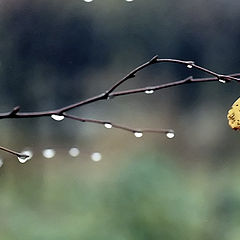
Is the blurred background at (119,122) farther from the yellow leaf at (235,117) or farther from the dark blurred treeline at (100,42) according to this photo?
the yellow leaf at (235,117)

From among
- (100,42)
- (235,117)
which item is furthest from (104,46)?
(235,117)

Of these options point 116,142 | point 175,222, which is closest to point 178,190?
point 175,222

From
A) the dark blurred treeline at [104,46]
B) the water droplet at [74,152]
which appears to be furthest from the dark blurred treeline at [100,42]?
the water droplet at [74,152]

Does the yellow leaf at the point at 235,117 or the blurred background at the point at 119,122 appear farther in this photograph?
the blurred background at the point at 119,122

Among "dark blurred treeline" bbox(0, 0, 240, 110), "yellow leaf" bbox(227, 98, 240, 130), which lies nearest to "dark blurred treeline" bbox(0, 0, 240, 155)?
"dark blurred treeline" bbox(0, 0, 240, 110)

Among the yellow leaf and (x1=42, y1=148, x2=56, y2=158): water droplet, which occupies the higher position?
(x1=42, y1=148, x2=56, y2=158): water droplet

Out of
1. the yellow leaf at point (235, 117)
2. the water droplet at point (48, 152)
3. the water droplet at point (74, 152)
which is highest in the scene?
the water droplet at point (74, 152)

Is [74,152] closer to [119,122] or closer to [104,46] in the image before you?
[119,122]

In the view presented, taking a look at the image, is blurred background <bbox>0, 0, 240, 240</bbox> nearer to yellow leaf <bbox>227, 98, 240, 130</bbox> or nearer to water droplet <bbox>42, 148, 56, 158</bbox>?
water droplet <bbox>42, 148, 56, 158</bbox>

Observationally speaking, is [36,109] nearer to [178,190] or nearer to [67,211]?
[67,211]
